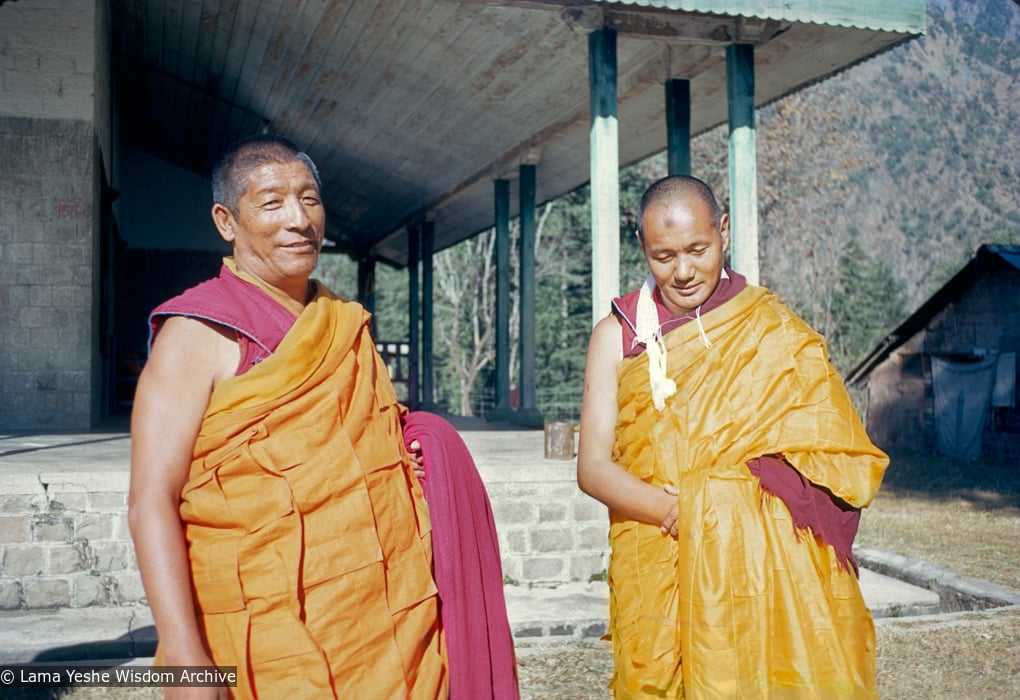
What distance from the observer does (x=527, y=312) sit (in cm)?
1165

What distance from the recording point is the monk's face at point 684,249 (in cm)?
253

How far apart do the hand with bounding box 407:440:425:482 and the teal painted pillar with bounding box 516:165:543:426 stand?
907 cm

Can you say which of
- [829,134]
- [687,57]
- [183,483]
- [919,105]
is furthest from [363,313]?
[919,105]

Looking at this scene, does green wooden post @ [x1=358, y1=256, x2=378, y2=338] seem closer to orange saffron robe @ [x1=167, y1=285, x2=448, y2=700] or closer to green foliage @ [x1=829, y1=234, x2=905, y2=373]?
orange saffron robe @ [x1=167, y1=285, x2=448, y2=700]

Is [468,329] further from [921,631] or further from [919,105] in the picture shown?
[919,105]

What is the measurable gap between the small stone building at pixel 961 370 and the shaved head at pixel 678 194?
16.3 metres

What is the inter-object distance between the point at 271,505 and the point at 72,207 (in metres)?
8.08

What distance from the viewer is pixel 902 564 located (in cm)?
690

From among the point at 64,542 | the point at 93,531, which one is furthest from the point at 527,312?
the point at 64,542

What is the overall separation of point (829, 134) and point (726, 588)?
27319 millimetres

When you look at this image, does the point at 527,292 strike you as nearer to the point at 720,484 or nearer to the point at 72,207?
the point at 72,207

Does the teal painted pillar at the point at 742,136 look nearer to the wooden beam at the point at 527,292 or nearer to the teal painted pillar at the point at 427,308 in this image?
the wooden beam at the point at 527,292

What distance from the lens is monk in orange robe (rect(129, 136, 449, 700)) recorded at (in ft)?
6.20

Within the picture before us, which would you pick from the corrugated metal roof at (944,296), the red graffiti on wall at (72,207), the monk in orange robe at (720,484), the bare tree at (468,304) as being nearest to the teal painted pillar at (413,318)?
the red graffiti on wall at (72,207)
